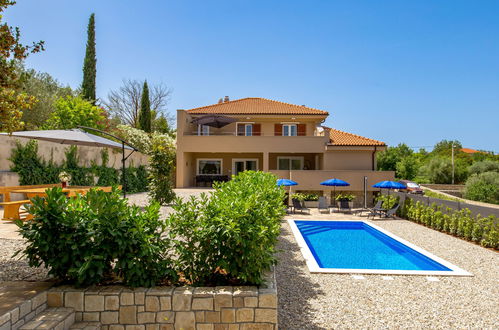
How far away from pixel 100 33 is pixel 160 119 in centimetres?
1232

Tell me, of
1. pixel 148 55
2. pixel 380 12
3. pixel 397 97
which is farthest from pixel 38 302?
pixel 397 97

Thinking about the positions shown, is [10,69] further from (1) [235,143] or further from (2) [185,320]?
(1) [235,143]

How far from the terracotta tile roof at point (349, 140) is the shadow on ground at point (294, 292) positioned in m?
15.1

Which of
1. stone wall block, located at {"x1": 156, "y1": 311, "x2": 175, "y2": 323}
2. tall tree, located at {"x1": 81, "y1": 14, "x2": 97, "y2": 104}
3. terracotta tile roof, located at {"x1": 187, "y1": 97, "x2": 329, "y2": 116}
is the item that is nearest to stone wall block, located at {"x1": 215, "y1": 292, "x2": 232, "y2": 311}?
stone wall block, located at {"x1": 156, "y1": 311, "x2": 175, "y2": 323}

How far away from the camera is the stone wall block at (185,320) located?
3738 mm

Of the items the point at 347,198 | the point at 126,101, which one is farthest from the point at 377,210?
the point at 126,101

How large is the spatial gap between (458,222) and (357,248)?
14.7 feet

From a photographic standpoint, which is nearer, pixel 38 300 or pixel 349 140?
pixel 38 300

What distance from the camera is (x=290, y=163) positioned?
27203mm

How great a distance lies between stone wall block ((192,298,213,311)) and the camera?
376 cm

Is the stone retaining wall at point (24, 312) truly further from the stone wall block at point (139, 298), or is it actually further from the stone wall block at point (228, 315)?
the stone wall block at point (228, 315)

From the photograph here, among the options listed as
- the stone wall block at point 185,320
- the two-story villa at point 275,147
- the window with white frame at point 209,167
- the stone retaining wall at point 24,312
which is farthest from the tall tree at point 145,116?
the stone wall block at point 185,320

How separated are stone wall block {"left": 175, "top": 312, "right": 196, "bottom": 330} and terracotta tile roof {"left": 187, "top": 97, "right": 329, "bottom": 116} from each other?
22667mm

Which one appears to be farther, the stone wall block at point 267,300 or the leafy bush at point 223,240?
the leafy bush at point 223,240
